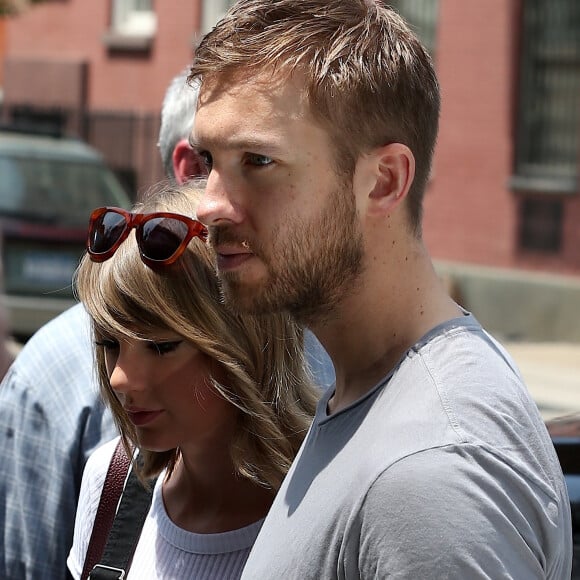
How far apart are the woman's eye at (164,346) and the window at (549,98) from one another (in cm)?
1166

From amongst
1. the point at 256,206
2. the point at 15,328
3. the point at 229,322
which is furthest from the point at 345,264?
the point at 15,328

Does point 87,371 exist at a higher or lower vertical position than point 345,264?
lower

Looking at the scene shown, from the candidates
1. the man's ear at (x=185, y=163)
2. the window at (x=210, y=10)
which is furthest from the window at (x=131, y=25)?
the man's ear at (x=185, y=163)

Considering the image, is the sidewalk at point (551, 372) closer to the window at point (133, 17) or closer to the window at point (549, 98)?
the window at point (549, 98)

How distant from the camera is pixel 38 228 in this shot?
414 inches

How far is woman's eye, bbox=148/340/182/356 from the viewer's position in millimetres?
2436

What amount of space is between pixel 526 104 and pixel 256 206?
1293cm

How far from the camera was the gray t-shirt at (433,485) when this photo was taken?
Result: 155 cm

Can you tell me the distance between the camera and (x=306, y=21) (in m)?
1.83

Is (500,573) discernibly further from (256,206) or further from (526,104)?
(526,104)

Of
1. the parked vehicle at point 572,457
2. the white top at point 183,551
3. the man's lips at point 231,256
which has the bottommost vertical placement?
the parked vehicle at point 572,457

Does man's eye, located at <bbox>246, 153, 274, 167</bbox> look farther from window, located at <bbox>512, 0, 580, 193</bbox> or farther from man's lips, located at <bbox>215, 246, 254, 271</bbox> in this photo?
window, located at <bbox>512, 0, 580, 193</bbox>

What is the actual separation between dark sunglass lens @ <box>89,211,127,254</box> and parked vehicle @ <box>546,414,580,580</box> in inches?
52.0

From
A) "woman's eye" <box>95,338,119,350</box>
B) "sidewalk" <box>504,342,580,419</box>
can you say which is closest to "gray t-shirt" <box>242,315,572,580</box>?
"woman's eye" <box>95,338,119,350</box>
